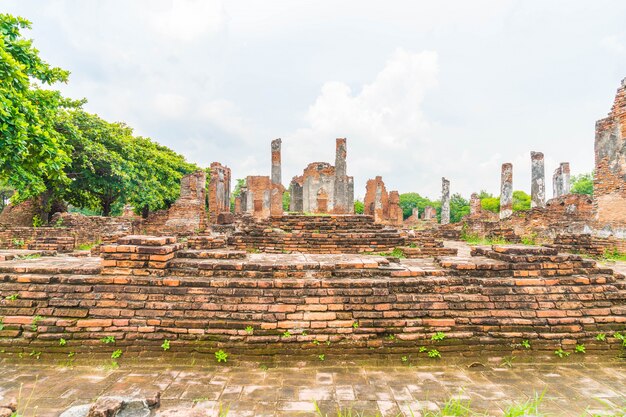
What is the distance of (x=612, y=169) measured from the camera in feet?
28.5

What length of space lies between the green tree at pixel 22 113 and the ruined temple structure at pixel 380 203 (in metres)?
13.8

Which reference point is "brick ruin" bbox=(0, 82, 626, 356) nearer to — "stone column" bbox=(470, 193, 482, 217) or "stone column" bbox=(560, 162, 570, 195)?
"stone column" bbox=(470, 193, 482, 217)

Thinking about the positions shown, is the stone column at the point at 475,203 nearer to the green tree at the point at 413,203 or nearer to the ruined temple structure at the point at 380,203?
the ruined temple structure at the point at 380,203

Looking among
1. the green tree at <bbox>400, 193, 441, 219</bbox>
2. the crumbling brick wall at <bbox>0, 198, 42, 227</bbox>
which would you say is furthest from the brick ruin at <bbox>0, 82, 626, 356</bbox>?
the green tree at <bbox>400, 193, 441, 219</bbox>

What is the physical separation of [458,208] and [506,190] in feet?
78.0

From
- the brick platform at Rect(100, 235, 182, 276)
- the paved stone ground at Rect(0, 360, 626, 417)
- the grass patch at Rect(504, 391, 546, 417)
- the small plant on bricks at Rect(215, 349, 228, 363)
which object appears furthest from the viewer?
the brick platform at Rect(100, 235, 182, 276)

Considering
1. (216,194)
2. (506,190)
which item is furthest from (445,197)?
(216,194)

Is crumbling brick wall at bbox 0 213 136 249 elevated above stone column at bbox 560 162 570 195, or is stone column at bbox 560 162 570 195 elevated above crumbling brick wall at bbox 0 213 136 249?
stone column at bbox 560 162 570 195

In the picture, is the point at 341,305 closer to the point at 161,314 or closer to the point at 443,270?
the point at 443,270

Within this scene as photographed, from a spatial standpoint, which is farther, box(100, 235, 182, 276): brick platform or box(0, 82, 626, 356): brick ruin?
box(100, 235, 182, 276): brick platform

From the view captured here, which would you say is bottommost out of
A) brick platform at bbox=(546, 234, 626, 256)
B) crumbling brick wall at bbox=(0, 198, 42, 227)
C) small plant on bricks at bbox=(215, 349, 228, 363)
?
small plant on bricks at bbox=(215, 349, 228, 363)

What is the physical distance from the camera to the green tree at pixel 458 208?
127 ft

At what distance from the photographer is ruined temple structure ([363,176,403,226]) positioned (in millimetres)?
18484

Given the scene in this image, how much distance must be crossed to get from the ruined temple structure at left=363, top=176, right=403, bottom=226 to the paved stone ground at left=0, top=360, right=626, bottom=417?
14.4 meters
